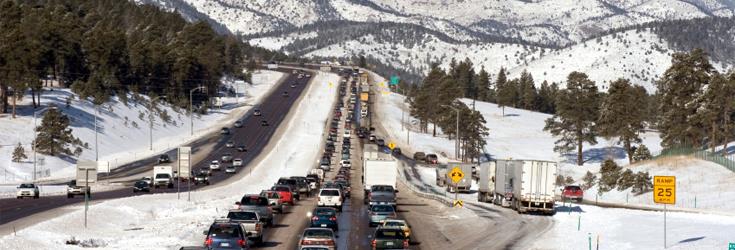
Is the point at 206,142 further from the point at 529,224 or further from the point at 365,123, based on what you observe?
the point at 529,224

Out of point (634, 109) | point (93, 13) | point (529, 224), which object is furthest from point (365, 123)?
point (529, 224)

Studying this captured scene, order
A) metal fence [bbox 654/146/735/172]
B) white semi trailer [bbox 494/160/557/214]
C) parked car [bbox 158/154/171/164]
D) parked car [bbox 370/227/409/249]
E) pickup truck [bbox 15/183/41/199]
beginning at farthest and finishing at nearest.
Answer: parked car [bbox 158/154/171/164]
metal fence [bbox 654/146/735/172]
pickup truck [bbox 15/183/41/199]
white semi trailer [bbox 494/160/557/214]
parked car [bbox 370/227/409/249]

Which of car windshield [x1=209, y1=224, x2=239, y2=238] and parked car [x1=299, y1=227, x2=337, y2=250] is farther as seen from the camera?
parked car [x1=299, y1=227, x2=337, y2=250]

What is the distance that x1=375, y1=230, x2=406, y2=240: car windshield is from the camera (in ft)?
136

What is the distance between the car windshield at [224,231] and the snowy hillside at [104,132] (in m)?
68.7

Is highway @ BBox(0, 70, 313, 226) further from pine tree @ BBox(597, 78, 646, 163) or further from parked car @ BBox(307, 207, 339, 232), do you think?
pine tree @ BBox(597, 78, 646, 163)

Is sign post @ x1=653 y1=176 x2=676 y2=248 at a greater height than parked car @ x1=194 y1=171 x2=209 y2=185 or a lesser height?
greater

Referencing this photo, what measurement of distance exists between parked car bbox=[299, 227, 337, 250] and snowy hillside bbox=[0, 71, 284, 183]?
68.7 meters

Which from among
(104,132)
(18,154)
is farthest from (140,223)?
(104,132)

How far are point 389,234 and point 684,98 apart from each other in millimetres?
94348

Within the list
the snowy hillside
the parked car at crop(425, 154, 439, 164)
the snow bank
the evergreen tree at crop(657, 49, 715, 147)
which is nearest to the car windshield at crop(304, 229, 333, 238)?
the snow bank

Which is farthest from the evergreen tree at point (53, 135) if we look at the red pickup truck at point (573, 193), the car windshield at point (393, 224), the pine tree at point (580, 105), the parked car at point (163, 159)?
the car windshield at point (393, 224)

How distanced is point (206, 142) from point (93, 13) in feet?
174

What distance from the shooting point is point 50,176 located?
110 meters
